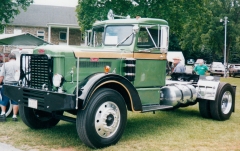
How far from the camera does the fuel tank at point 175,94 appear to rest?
7621mm

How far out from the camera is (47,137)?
261 inches

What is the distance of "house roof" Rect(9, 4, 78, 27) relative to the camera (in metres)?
37.8

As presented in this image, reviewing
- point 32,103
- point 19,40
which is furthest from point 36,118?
point 19,40

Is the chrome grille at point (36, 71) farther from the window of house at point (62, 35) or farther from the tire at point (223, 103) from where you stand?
the window of house at point (62, 35)

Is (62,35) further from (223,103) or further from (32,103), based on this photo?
(32,103)

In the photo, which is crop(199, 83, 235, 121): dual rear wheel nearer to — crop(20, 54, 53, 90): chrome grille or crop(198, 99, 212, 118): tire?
crop(198, 99, 212, 118): tire

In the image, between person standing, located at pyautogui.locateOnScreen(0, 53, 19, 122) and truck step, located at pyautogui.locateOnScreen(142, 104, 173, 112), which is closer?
truck step, located at pyautogui.locateOnScreen(142, 104, 173, 112)

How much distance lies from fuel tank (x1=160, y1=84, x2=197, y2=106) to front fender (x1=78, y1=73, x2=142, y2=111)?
1.31m

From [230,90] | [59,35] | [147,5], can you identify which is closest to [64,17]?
[59,35]

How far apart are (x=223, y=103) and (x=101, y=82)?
446cm

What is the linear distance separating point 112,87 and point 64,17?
3369 cm

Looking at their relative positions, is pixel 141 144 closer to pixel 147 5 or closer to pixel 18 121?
pixel 18 121

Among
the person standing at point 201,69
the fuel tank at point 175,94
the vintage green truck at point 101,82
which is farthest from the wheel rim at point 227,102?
the person standing at point 201,69

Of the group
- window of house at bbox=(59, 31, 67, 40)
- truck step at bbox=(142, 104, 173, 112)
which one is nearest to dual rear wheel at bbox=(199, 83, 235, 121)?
truck step at bbox=(142, 104, 173, 112)
